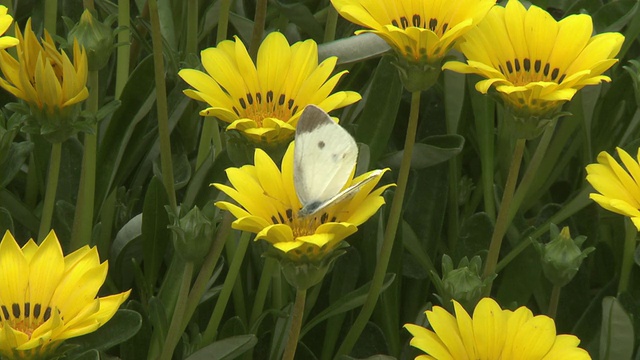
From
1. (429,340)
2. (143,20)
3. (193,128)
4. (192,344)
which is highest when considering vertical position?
(143,20)

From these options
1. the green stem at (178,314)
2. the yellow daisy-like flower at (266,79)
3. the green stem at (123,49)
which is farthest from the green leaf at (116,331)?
the green stem at (123,49)

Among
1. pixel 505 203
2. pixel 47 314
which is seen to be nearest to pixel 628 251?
pixel 505 203

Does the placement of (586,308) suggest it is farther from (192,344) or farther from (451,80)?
(192,344)

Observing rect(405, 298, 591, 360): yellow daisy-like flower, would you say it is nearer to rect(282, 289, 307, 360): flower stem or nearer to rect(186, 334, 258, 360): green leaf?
rect(282, 289, 307, 360): flower stem

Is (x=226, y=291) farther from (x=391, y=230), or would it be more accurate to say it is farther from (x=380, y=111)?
(x=380, y=111)

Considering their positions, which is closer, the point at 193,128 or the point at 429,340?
the point at 429,340

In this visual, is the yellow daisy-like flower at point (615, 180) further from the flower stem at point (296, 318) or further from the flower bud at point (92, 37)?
the flower bud at point (92, 37)

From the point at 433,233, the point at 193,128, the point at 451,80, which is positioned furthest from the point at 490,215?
the point at 193,128
